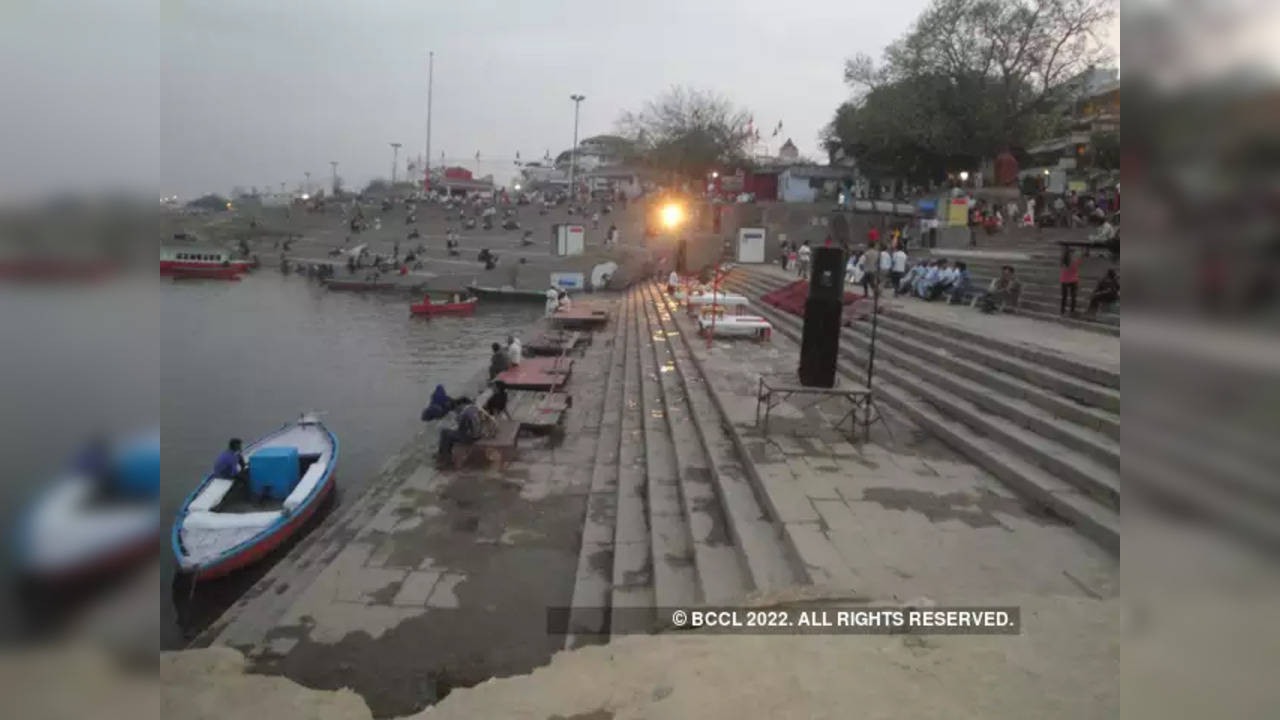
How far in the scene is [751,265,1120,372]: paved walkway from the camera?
873 centimetres

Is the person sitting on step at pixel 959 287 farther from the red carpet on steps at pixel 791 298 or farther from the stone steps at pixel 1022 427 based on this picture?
the stone steps at pixel 1022 427

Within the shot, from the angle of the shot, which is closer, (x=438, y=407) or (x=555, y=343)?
(x=438, y=407)

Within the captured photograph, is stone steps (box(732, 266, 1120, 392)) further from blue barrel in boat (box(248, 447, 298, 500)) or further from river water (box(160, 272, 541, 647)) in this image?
blue barrel in boat (box(248, 447, 298, 500))

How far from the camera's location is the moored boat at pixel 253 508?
27.9ft

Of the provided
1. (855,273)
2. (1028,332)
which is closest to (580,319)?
(855,273)

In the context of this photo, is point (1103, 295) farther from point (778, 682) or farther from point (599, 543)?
point (778, 682)

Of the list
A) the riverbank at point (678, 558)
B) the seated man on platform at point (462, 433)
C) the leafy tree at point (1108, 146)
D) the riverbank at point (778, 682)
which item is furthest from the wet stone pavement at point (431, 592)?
the leafy tree at point (1108, 146)

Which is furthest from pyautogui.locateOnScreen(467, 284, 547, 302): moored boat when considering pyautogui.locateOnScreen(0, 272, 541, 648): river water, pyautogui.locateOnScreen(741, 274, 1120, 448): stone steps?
pyautogui.locateOnScreen(741, 274, 1120, 448): stone steps

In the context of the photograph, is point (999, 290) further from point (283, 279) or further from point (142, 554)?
point (283, 279)

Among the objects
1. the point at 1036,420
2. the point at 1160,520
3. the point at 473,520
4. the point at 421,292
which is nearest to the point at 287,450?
the point at 473,520

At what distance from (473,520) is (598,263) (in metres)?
28.0

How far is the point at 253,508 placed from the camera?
9766mm

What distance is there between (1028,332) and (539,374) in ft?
27.4

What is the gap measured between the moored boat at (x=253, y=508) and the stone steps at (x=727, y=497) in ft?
16.6
